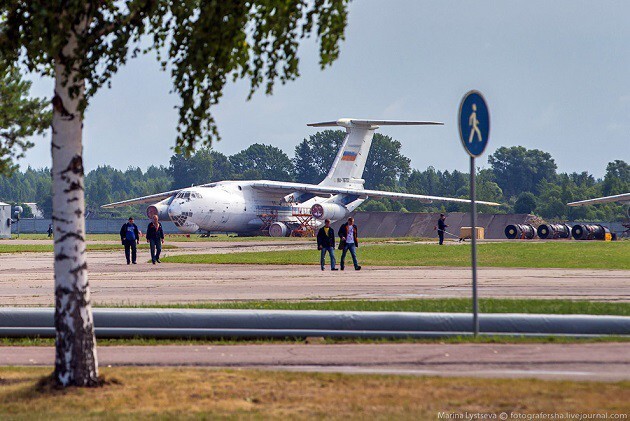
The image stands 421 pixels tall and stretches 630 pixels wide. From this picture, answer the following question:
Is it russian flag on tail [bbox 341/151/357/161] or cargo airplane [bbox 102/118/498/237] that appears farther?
russian flag on tail [bbox 341/151/357/161]

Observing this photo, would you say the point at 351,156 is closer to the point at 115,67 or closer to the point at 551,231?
the point at 551,231

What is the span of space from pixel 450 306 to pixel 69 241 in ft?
25.3

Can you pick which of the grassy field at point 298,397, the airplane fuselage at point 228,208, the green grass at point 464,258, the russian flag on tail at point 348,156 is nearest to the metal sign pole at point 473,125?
the grassy field at point 298,397

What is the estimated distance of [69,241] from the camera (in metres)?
9.34

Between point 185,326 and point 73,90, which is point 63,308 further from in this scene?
point 185,326

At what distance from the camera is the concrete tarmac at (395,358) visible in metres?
9.96

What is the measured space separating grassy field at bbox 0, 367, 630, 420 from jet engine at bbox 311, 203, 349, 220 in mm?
60943

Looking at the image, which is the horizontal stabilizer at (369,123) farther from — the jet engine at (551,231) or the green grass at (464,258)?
the green grass at (464,258)

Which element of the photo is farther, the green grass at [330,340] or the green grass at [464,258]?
the green grass at [464,258]

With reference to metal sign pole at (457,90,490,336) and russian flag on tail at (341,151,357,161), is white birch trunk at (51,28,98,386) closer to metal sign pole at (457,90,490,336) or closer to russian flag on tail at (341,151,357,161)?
metal sign pole at (457,90,490,336)

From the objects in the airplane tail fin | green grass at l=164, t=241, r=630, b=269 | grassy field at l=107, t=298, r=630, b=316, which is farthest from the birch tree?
the airplane tail fin

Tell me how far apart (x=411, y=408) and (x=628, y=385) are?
77.5 inches

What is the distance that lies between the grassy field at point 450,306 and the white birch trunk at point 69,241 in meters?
6.28

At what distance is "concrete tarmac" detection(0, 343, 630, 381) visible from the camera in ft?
32.7
